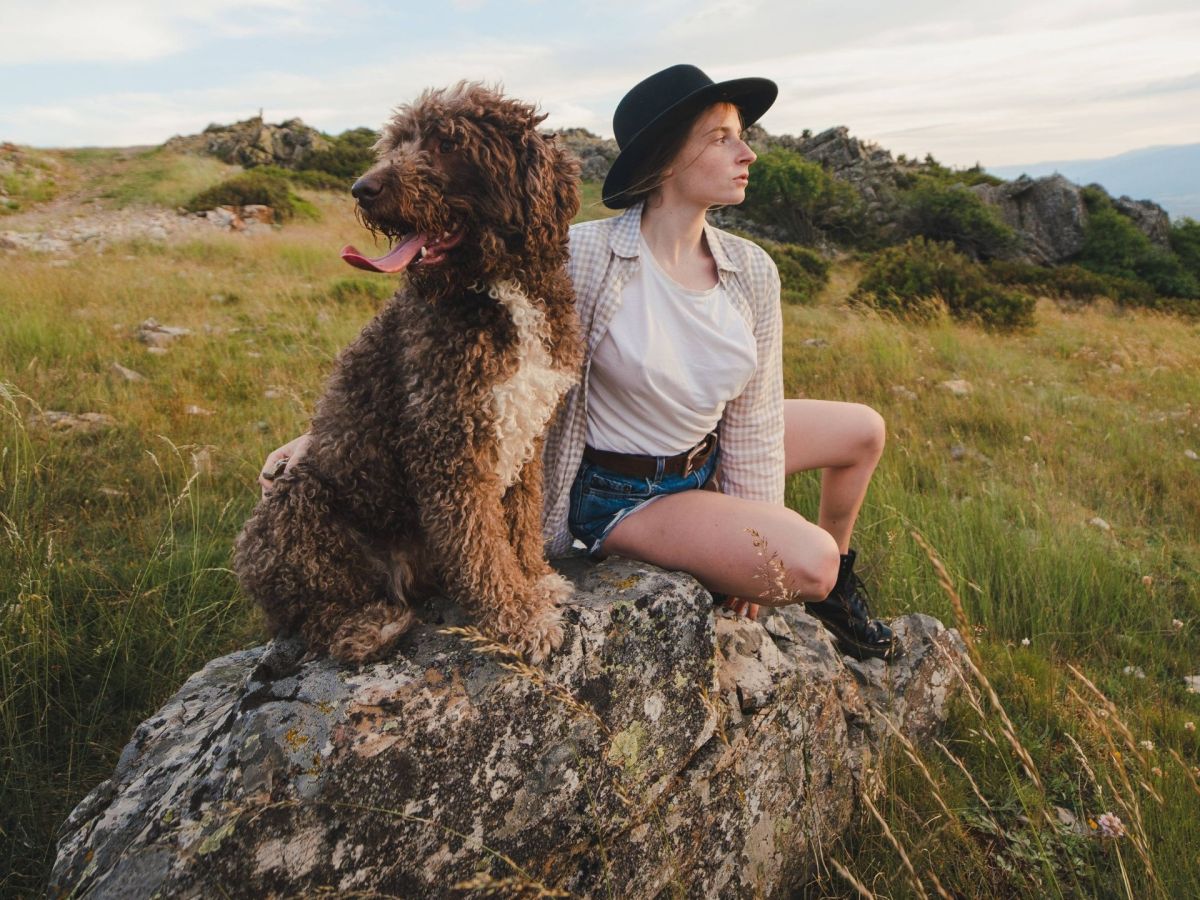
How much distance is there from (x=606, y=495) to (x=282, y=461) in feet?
4.14

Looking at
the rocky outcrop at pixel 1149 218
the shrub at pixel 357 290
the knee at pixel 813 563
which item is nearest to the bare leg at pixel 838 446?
the knee at pixel 813 563

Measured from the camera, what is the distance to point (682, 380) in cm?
297

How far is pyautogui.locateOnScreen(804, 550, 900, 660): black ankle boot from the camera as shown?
332 cm

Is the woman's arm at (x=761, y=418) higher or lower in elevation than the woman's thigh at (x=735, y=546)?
higher

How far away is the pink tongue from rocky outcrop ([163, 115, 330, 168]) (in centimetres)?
2928

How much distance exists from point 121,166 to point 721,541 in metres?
33.5

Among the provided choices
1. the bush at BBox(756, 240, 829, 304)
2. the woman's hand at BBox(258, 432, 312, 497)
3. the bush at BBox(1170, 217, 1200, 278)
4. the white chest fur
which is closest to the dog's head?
the white chest fur

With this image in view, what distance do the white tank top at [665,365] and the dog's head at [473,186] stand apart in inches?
27.2

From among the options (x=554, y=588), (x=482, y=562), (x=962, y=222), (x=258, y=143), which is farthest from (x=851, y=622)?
(x=258, y=143)

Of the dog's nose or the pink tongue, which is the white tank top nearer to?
the pink tongue

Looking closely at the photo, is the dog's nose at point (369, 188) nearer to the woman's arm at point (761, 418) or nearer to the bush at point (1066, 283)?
the woman's arm at point (761, 418)

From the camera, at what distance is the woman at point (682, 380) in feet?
9.49

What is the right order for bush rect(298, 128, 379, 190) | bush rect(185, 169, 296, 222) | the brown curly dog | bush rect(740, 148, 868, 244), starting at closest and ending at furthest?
the brown curly dog
bush rect(185, 169, 296, 222)
bush rect(740, 148, 868, 244)
bush rect(298, 128, 379, 190)

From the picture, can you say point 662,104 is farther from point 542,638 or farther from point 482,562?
point 542,638
